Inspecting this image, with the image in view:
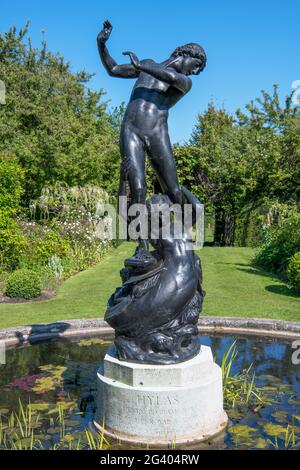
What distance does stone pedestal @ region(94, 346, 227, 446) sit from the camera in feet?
13.6

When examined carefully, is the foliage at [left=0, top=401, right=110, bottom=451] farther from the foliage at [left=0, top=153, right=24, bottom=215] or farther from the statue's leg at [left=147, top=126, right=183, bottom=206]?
the foliage at [left=0, top=153, right=24, bottom=215]

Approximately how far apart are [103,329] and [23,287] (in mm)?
3706

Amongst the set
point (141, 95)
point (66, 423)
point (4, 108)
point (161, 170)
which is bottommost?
point (66, 423)

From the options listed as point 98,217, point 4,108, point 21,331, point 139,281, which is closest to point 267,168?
point 98,217

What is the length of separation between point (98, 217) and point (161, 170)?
45.3 feet

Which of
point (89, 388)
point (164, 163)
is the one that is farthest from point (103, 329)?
point (164, 163)

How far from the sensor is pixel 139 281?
4.65 meters

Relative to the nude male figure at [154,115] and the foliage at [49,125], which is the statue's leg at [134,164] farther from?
the foliage at [49,125]

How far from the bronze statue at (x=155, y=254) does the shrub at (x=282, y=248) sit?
9.88 m

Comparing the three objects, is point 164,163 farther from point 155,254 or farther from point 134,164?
point 155,254

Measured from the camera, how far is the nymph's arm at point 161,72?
461 centimetres

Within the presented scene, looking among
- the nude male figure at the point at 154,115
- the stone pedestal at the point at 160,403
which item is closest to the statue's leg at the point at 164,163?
the nude male figure at the point at 154,115

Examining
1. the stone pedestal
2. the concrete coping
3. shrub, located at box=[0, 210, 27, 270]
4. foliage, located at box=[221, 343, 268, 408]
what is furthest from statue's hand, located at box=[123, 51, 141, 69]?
shrub, located at box=[0, 210, 27, 270]
